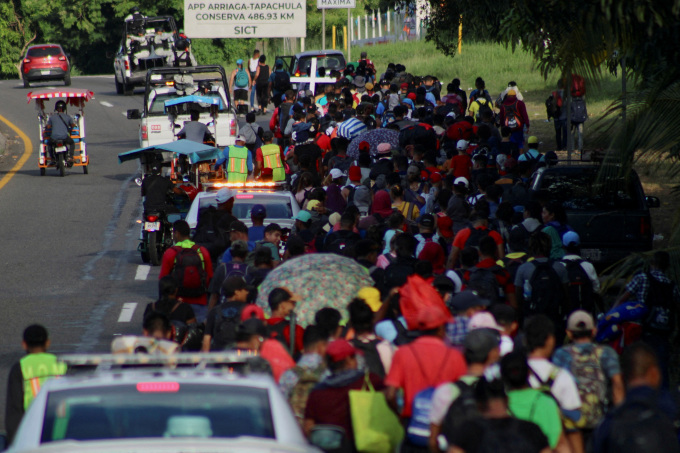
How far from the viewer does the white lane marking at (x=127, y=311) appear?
13.2m

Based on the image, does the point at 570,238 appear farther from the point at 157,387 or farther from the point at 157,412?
the point at 157,412

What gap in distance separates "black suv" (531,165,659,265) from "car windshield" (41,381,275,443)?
917 centimetres

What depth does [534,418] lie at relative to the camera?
19.1ft

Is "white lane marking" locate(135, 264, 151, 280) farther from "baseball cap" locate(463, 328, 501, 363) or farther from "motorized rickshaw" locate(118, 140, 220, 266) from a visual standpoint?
"baseball cap" locate(463, 328, 501, 363)

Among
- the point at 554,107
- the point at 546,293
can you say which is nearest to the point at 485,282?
the point at 546,293

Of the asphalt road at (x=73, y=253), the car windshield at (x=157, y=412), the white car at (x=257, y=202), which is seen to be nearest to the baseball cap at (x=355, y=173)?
the white car at (x=257, y=202)

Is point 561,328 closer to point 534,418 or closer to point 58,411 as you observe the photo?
point 534,418

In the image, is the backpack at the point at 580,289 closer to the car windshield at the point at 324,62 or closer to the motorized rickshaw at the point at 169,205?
the motorized rickshaw at the point at 169,205

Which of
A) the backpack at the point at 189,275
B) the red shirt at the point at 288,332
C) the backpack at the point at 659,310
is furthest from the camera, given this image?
the backpack at the point at 189,275

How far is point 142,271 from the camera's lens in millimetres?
16250

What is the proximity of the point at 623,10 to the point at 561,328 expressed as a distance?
2.73m

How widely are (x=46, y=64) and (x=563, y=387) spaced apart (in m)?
43.4

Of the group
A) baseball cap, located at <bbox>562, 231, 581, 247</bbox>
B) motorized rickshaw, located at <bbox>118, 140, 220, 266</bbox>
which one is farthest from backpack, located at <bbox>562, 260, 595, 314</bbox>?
motorized rickshaw, located at <bbox>118, 140, 220, 266</bbox>

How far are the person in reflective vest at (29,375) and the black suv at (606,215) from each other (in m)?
8.00
